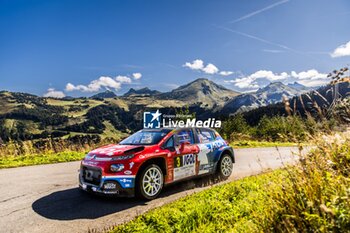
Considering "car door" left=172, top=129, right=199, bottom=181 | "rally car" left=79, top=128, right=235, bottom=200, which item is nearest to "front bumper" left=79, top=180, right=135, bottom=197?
"rally car" left=79, top=128, right=235, bottom=200

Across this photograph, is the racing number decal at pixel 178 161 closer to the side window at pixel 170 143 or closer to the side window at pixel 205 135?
the side window at pixel 170 143

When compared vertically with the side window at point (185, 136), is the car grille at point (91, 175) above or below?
below

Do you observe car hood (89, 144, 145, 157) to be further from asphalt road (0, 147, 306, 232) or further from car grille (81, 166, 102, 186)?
asphalt road (0, 147, 306, 232)

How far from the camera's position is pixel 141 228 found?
480cm

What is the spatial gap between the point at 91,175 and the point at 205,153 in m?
3.44

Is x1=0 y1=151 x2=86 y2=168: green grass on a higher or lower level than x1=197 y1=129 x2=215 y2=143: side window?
lower

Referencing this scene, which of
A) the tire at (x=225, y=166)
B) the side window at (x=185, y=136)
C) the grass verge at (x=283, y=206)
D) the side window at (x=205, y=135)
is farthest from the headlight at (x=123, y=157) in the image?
the tire at (x=225, y=166)

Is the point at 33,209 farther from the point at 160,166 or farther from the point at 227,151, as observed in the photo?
A: the point at 227,151

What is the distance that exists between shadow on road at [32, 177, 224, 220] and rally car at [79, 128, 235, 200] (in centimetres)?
29

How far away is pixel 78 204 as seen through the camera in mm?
6797

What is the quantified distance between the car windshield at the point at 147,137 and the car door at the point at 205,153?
1.22 meters

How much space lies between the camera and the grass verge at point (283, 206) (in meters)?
3.20

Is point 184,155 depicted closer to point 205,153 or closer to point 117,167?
point 205,153

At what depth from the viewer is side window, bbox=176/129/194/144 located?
833cm
